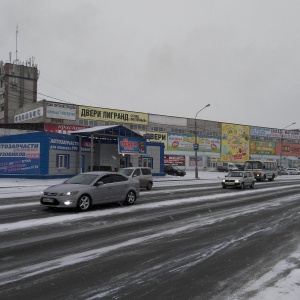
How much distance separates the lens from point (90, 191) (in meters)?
13.0

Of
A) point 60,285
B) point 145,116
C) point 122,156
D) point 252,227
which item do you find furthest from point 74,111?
point 60,285

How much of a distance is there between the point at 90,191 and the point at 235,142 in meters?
72.5

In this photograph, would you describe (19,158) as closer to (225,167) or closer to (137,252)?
(137,252)

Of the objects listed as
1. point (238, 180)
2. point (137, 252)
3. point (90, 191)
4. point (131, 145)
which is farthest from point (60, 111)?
point (137, 252)

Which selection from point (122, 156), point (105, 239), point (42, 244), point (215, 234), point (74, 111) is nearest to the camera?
point (42, 244)

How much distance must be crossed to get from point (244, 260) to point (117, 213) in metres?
6.44

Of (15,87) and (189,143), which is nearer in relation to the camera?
(189,143)

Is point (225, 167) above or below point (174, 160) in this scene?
below

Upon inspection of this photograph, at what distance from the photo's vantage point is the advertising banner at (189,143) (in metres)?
71.0

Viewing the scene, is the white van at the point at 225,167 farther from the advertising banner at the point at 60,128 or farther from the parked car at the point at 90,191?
the parked car at the point at 90,191

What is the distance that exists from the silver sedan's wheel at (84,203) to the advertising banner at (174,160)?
183ft

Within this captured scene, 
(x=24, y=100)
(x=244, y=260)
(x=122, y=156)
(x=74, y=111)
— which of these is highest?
(x=24, y=100)

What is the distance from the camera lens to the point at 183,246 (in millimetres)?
7750

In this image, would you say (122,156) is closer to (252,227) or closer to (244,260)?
(252,227)
